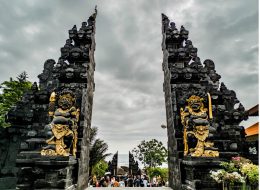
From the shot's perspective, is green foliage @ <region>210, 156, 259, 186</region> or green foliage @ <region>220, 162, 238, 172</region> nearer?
green foliage @ <region>210, 156, 259, 186</region>

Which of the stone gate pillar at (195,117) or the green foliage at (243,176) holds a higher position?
the stone gate pillar at (195,117)

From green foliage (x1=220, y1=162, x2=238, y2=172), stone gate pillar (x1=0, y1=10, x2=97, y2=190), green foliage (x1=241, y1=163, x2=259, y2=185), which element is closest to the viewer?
green foliage (x1=241, y1=163, x2=259, y2=185)

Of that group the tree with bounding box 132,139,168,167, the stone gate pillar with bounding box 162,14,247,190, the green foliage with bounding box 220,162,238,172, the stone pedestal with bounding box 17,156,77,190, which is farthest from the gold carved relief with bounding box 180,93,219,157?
the tree with bounding box 132,139,168,167

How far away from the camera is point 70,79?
8109mm

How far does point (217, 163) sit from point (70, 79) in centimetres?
609

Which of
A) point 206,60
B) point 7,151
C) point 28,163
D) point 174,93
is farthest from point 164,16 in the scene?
point 7,151

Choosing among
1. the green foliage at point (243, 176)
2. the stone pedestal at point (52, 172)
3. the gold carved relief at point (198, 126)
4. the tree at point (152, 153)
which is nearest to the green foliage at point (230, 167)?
the green foliage at point (243, 176)

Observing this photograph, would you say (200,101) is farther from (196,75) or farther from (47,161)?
(47,161)

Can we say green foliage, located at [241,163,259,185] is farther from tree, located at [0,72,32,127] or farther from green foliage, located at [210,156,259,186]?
tree, located at [0,72,32,127]

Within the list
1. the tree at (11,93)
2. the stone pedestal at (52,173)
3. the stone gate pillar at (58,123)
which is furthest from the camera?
the tree at (11,93)

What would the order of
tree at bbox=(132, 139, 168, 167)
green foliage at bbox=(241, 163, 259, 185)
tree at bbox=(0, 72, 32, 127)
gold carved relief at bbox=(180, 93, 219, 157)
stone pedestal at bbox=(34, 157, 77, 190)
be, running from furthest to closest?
1. tree at bbox=(132, 139, 168, 167)
2. tree at bbox=(0, 72, 32, 127)
3. gold carved relief at bbox=(180, 93, 219, 157)
4. stone pedestal at bbox=(34, 157, 77, 190)
5. green foliage at bbox=(241, 163, 259, 185)

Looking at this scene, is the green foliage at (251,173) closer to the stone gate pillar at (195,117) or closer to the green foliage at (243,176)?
the green foliage at (243,176)

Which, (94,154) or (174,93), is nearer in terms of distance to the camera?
(174,93)

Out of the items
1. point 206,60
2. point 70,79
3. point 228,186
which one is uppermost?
point 206,60
